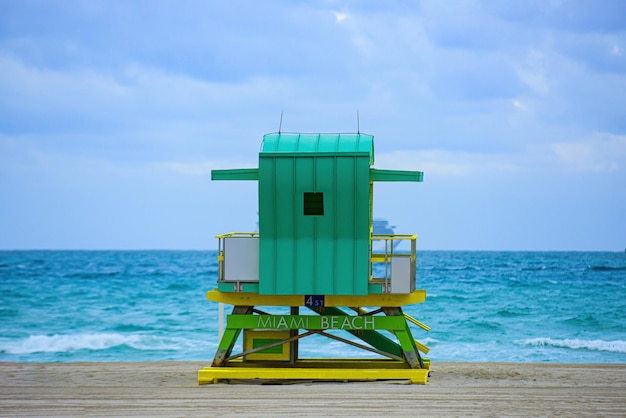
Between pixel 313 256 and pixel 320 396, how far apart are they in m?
2.16

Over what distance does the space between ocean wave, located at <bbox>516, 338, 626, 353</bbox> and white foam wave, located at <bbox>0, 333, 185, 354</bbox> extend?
34.4ft

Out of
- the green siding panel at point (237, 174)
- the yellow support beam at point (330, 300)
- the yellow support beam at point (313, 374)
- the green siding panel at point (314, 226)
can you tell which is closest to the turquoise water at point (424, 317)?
the yellow support beam at point (313, 374)

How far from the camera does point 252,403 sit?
12.0m

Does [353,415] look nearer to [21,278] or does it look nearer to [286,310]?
[286,310]

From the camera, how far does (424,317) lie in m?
30.5

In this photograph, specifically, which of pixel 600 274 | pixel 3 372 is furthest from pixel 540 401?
pixel 600 274

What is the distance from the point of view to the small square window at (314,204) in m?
13.4

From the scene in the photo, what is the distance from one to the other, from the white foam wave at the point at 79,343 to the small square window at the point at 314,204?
13.6m

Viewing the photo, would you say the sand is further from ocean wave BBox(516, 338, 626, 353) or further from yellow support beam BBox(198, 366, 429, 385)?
ocean wave BBox(516, 338, 626, 353)

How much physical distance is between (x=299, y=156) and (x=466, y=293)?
25018 mm

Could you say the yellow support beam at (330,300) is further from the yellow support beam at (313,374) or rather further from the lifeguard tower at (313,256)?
the yellow support beam at (313,374)

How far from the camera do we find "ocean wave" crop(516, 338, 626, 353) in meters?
25.0

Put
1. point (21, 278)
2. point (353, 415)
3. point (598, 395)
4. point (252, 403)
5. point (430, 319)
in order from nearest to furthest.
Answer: point (353, 415)
point (252, 403)
point (598, 395)
point (430, 319)
point (21, 278)

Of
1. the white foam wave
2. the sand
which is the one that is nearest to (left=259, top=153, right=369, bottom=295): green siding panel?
the sand
